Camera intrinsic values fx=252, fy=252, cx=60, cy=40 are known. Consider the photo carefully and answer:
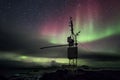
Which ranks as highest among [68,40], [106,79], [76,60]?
[68,40]

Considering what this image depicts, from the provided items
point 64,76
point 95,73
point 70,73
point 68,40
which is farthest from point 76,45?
point 95,73

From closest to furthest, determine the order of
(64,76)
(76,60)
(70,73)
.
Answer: (76,60)
(70,73)
(64,76)

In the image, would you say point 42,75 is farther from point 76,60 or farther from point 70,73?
point 76,60

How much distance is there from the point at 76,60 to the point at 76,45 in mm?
8842

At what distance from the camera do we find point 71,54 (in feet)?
468

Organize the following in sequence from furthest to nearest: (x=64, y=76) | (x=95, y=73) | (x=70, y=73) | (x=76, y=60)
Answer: (x=95, y=73), (x=64, y=76), (x=70, y=73), (x=76, y=60)

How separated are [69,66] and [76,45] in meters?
13.2

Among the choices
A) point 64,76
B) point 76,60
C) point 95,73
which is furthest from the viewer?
point 95,73

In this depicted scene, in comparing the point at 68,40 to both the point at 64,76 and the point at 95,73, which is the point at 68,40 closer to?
the point at 64,76

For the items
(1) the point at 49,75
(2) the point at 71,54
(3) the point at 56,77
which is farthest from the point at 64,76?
(2) the point at 71,54

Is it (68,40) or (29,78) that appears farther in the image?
(29,78)

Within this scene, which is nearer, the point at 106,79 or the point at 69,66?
the point at 69,66

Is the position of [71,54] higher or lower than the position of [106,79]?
higher

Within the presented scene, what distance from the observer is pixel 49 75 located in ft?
631
